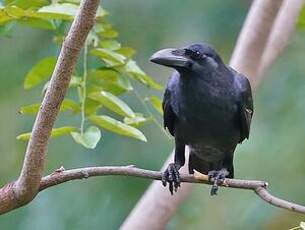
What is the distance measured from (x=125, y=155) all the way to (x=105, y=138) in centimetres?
14

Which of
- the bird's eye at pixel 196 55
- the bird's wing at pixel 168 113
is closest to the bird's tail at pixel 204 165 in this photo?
the bird's wing at pixel 168 113

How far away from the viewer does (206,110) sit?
3.06 metres

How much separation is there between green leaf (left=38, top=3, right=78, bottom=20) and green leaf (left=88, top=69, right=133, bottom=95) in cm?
25

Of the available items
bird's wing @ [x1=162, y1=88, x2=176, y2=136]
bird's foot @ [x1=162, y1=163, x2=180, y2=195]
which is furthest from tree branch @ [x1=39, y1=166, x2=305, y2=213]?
bird's wing @ [x1=162, y1=88, x2=176, y2=136]

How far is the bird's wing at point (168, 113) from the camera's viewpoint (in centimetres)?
315

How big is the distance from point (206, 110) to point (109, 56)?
1.36 ft

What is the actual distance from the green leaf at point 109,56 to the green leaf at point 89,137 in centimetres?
28

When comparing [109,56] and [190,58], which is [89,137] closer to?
[109,56]

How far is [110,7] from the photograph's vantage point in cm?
495

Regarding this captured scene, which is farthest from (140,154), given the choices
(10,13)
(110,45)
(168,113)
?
(10,13)

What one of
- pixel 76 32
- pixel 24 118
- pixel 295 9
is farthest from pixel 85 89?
pixel 24 118

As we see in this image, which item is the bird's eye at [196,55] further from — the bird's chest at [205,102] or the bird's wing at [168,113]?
the bird's wing at [168,113]

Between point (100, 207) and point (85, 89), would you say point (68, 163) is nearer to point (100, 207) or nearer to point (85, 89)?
point (100, 207)

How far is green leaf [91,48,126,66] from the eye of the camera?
2873mm
